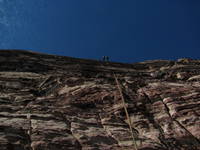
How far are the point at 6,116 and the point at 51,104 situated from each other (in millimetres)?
3116

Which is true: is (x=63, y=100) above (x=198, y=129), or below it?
above

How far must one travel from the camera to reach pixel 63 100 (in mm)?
17406

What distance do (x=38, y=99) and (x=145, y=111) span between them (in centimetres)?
620

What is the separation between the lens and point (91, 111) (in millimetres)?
16500

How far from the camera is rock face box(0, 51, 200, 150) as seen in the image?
1265cm

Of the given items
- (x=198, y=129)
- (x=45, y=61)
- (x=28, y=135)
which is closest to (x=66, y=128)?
(x=28, y=135)

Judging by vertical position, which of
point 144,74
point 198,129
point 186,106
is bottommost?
point 198,129

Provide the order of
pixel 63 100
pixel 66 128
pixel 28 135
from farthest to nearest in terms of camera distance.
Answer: pixel 63 100
pixel 66 128
pixel 28 135

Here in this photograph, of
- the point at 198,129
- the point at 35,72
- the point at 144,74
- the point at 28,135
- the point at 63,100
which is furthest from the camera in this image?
the point at 144,74

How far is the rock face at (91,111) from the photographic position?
41.5 ft

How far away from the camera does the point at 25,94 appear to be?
18141mm

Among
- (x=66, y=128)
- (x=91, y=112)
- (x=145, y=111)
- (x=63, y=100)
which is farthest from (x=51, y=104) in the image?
(x=145, y=111)

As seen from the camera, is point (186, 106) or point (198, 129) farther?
point (186, 106)

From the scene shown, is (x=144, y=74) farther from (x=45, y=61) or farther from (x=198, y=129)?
(x=198, y=129)
